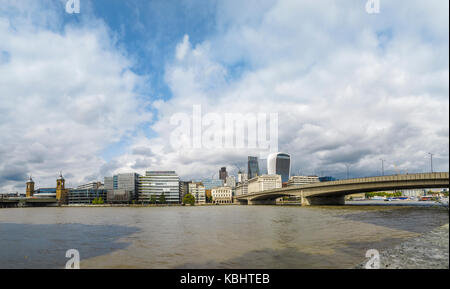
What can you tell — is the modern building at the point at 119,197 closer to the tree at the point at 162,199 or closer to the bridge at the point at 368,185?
the tree at the point at 162,199

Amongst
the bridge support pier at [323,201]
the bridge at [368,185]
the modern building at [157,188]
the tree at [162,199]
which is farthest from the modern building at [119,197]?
the bridge support pier at [323,201]

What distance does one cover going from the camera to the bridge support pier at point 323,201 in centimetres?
9619

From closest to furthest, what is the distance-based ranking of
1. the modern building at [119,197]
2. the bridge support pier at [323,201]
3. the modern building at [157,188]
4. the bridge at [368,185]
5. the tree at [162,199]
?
1. the bridge at [368,185]
2. the bridge support pier at [323,201]
3. the tree at [162,199]
4. the modern building at [157,188]
5. the modern building at [119,197]

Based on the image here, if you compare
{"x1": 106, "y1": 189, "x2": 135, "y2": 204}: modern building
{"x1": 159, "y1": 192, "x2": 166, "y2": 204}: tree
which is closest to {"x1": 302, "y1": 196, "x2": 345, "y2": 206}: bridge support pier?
{"x1": 159, "y1": 192, "x2": 166, "y2": 204}: tree

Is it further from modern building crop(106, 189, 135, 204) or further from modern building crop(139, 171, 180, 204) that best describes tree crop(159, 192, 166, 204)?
modern building crop(106, 189, 135, 204)

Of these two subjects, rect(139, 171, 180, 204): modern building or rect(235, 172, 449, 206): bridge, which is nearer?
rect(235, 172, 449, 206): bridge

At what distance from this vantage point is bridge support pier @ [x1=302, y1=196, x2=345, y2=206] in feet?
316

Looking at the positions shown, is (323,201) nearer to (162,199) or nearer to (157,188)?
(162,199)

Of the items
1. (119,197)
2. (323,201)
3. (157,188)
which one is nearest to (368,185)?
(323,201)

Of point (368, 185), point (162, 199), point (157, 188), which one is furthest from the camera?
point (157, 188)

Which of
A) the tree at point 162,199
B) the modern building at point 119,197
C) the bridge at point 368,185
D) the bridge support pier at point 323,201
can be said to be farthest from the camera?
the modern building at point 119,197

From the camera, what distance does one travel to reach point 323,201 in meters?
103
